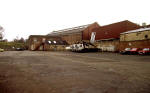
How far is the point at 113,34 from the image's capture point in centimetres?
3497

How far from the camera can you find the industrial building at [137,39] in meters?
24.1

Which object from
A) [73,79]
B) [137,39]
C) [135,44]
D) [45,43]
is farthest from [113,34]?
[73,79]

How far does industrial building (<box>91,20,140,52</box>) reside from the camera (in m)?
32.6

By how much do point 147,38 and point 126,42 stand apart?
509 cm

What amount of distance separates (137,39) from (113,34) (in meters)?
9.39

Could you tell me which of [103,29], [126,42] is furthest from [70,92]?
[103,29]

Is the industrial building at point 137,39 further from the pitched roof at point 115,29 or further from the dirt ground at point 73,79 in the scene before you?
the dirt ground at point 73,79

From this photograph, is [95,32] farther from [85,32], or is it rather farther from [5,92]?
[5,92]

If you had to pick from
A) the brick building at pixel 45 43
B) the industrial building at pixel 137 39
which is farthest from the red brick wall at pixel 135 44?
the brick building at pixel 45 43

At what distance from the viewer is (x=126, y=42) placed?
2847cm

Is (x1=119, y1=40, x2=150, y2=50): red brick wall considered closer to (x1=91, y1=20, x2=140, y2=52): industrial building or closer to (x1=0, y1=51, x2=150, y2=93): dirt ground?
(x1=91, y1=20, x2=140, y2=52): industrial building

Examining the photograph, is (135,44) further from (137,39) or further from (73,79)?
(73,79)

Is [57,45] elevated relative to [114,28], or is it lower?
lower

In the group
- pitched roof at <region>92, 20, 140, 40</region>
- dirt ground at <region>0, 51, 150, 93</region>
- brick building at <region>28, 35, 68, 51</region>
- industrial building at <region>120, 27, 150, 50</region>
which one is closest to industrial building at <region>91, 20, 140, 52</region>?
pitched roof at <region>92, 20, 140, 40</region>
